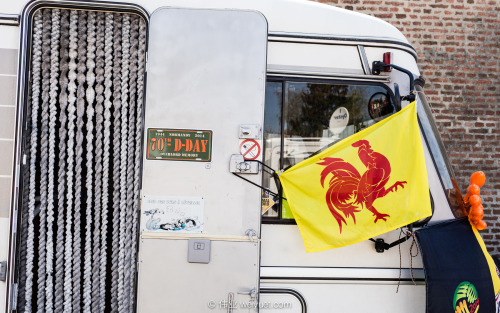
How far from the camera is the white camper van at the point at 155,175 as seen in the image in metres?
2.68

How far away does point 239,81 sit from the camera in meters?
2.74

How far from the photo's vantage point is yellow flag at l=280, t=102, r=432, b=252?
2707mm

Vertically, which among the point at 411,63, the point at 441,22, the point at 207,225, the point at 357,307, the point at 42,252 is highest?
the point at 441,22

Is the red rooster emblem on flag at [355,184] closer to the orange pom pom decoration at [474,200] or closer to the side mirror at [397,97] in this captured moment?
the side mirror at [397,97]

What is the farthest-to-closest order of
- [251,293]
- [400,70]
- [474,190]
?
[474,190], [400,70], [251,293]

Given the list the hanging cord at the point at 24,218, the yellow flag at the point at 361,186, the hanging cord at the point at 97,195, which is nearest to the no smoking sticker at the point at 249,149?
the yellow flag at the point at 361,186

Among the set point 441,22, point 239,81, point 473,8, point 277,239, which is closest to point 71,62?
point 239,81

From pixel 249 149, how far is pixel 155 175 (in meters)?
0.63

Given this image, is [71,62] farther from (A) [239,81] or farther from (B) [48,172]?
(A) [239,81]

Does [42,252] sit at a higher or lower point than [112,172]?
lower

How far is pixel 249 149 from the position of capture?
2736 mm

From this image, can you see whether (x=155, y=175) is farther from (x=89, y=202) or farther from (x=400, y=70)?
(x=400, y=70)

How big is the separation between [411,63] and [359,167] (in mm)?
940

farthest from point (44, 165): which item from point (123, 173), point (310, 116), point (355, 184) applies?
point (355, 184)
